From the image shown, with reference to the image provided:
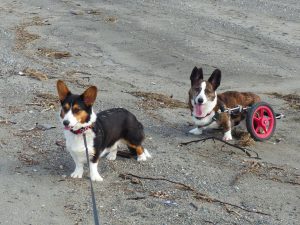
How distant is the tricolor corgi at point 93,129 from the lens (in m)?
5.48

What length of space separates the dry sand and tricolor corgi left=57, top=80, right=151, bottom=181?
0.60 ft

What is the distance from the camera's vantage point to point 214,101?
743cm

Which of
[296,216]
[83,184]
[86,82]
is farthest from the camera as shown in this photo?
[86,82]

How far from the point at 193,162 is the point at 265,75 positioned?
5523 millimetres

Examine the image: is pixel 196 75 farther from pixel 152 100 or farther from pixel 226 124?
pixel 152 100

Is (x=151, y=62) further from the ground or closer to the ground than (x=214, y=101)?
closer to the ground

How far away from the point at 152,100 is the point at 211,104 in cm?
188

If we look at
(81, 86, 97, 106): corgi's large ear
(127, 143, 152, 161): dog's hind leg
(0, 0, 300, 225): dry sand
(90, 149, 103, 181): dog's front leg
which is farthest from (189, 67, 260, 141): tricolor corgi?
(81, 86, 97, 106): corgi's large ear

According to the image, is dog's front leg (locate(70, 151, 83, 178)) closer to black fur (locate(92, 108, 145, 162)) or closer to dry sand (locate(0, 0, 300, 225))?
dry sand (locate(0, 0, 300, 225))

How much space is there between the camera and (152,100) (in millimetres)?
9148

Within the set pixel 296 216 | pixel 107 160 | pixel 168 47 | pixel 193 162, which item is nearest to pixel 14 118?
pixel 107 160

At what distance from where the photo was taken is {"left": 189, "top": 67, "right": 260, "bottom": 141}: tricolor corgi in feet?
24.0

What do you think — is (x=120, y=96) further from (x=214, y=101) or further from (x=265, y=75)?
(x=265, y=75)

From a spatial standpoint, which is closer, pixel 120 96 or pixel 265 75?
pixel 120 96
